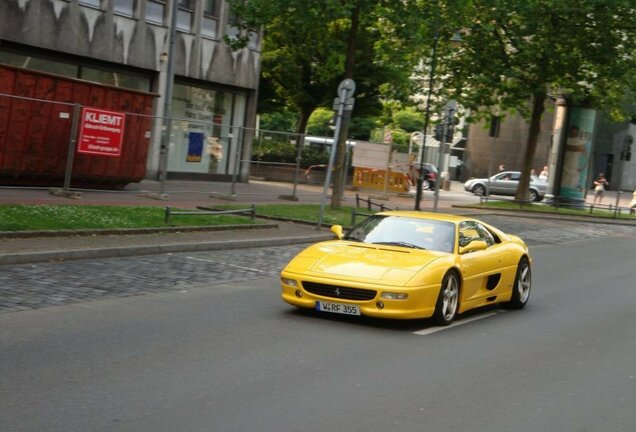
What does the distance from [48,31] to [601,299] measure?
17.9m

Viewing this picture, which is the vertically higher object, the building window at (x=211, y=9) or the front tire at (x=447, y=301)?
the building window at (x=211, y=9)

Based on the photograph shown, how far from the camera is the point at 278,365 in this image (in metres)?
8.30

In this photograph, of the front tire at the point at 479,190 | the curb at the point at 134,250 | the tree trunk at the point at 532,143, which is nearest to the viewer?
the curb at the point at 134,250

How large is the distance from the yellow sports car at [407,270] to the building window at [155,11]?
2038 centimetres

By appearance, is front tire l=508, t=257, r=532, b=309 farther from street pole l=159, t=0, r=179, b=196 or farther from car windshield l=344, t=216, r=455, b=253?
street pole l=159, t=0, r=179, b=196

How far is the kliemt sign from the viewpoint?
2222cm

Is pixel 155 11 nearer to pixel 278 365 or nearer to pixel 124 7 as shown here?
pixel 124 7

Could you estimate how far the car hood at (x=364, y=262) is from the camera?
10438mm

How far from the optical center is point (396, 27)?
25.3 meters

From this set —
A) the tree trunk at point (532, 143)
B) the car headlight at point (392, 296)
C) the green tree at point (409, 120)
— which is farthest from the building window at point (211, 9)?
the green tree at point (409, 120)

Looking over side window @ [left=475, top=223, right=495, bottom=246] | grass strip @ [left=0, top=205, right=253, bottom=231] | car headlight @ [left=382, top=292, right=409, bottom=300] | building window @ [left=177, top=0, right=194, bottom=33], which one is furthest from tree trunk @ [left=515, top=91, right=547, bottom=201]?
car headlight @ [left=382, top=292, right=409, bottom=300]

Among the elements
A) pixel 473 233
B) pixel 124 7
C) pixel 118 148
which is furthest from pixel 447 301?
pixel 124 7

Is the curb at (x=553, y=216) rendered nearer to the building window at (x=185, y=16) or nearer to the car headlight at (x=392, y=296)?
the building window at (x=185, y=16)

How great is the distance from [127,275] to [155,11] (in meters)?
19.4
